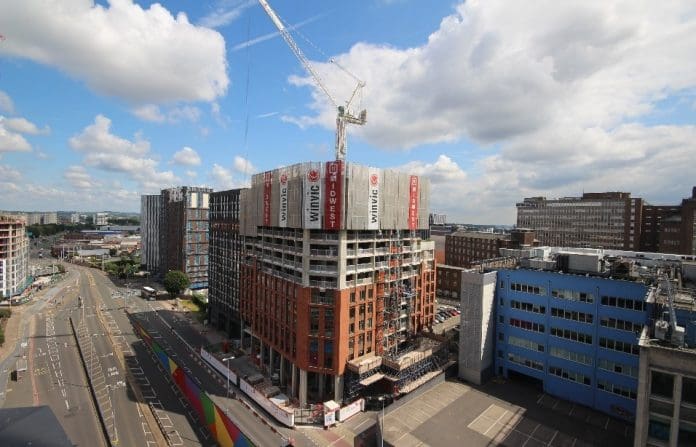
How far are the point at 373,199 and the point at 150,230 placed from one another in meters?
150

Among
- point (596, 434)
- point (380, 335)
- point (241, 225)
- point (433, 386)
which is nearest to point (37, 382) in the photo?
A: point (241, 225)

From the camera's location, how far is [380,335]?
200ft

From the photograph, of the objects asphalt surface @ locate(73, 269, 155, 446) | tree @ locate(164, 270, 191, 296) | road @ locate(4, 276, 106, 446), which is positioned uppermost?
tree @ locate(164, 270, 191, 296)

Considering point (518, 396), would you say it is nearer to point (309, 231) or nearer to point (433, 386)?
point (433, 386)

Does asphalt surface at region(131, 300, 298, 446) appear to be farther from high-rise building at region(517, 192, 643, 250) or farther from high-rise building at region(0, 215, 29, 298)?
high-rise building at region(517, 192, 643, 250)

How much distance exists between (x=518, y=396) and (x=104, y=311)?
11941cm

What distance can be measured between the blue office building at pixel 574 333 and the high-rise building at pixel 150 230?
155 meters

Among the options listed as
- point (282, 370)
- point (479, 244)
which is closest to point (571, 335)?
point (282, 370)

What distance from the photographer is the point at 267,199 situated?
68.4 meters

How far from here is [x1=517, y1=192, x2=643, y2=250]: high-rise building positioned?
147625 millimetres

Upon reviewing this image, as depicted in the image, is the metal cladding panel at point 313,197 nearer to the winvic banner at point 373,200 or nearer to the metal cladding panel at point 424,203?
the winvic banner at point 373,200

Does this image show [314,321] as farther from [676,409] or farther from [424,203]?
[676,409]

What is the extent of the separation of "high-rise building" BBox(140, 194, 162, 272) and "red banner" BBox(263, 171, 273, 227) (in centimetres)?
11554

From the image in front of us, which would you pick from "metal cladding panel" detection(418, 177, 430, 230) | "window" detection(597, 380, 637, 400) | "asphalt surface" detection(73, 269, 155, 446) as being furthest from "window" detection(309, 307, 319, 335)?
"window" detection(597, 380, 637, 400)
